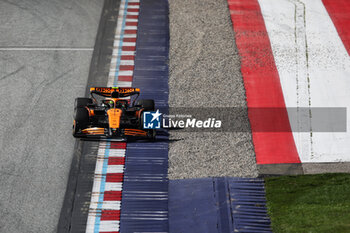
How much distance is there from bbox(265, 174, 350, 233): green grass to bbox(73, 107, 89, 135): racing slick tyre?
557 centimetres

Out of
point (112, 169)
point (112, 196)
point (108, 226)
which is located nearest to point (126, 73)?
point (112, 169)

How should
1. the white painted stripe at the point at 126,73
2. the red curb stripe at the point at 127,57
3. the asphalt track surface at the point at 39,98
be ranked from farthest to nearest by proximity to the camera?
the red curb stripe at the point at 127,57 → the white painted stripe at the point at 126,73 → the asphalt track surface at the point at 39,98

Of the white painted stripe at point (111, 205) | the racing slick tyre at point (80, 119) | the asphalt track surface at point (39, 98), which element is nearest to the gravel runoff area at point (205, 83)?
the white painted stripe at point (111, 205)

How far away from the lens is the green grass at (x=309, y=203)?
30.1 ft

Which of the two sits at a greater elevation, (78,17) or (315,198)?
(78,17)

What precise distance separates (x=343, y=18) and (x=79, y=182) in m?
13.6

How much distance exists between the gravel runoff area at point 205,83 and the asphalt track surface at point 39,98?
3.47m

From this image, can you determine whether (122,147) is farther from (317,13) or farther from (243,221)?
(317,13)

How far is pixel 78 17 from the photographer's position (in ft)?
55.0

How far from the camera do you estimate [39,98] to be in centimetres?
1298

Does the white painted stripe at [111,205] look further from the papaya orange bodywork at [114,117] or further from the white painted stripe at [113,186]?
the papaya orange bodywork at [114,117]

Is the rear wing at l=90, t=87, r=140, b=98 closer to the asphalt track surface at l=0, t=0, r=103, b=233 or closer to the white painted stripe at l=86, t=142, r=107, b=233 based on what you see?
the asphalt track surface at l=0, t=0, r=103, b=233

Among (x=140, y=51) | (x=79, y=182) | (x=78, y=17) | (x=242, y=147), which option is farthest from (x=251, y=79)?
(x=78, y=17)

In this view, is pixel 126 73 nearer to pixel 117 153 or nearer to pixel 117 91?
pixel 117 91
